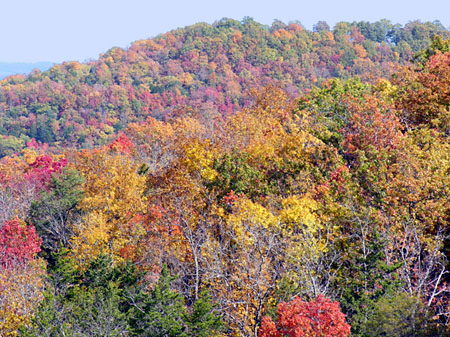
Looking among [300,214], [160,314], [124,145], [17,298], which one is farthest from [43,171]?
[300,214]

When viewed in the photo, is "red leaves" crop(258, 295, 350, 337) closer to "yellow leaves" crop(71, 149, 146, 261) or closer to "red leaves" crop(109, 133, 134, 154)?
"yellow leaves" crop(71, 149, 146, 261)

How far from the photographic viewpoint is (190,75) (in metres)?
157

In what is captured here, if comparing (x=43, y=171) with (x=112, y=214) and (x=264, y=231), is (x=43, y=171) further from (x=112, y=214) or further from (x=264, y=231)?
(x=264, y=231)

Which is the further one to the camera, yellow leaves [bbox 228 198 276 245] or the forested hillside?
the forested hillside

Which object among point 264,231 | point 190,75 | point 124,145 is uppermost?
point 264,231

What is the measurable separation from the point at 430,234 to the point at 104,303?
13332 mm

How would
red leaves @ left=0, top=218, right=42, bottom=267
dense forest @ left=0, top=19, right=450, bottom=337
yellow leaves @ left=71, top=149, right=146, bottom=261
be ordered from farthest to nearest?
red leaves @ left=0, top=218, right=42, bottom=267 < yellow leaves @ left=71, top=149, right=146, bottom=261 < dense forest @ left=0, top=19, right=450, bottom=337

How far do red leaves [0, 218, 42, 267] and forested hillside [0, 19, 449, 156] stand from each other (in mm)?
80248

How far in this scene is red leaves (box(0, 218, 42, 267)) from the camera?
112ft

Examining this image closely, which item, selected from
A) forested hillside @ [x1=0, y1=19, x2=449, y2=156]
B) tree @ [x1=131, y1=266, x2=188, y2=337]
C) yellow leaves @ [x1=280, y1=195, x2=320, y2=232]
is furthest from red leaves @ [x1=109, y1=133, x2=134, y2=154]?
forested hillside @ [x1=0, y1=19, x2=449, y2=156]

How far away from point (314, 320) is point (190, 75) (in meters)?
141

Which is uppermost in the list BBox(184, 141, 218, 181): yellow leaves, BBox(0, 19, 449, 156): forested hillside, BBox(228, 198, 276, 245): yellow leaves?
BBox(184, 141, 218, 181): yellow leaves

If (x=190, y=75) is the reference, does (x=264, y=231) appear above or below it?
above

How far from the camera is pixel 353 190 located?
82.9 ft
